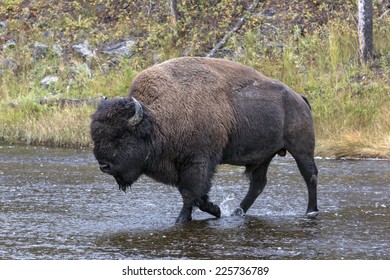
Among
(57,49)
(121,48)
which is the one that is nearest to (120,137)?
(121,48)

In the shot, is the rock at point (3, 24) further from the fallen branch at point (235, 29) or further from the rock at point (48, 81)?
the fallen branch at point (235, 29)

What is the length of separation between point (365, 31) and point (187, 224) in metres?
10.9

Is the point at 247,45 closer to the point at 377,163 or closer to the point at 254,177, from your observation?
the point at 377,163

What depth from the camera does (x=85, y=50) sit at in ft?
75.5

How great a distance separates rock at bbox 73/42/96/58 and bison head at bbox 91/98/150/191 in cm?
1390

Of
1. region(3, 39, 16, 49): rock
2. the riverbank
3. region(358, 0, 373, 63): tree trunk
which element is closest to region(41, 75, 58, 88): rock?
the riverbank

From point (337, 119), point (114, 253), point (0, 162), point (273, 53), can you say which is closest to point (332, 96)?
point (337, 119)

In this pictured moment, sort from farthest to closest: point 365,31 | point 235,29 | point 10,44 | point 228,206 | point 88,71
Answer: point 10,44 → point 235,29 → point 88,71 → point 365,31 → point 228,206

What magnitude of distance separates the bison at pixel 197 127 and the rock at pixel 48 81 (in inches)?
477

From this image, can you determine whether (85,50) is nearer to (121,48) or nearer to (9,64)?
(121,48)

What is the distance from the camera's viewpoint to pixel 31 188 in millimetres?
12109

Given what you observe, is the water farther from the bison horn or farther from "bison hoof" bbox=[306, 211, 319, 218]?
the bison horn

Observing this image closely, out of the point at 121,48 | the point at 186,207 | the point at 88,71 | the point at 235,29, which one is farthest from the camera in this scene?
the point at 121,48
